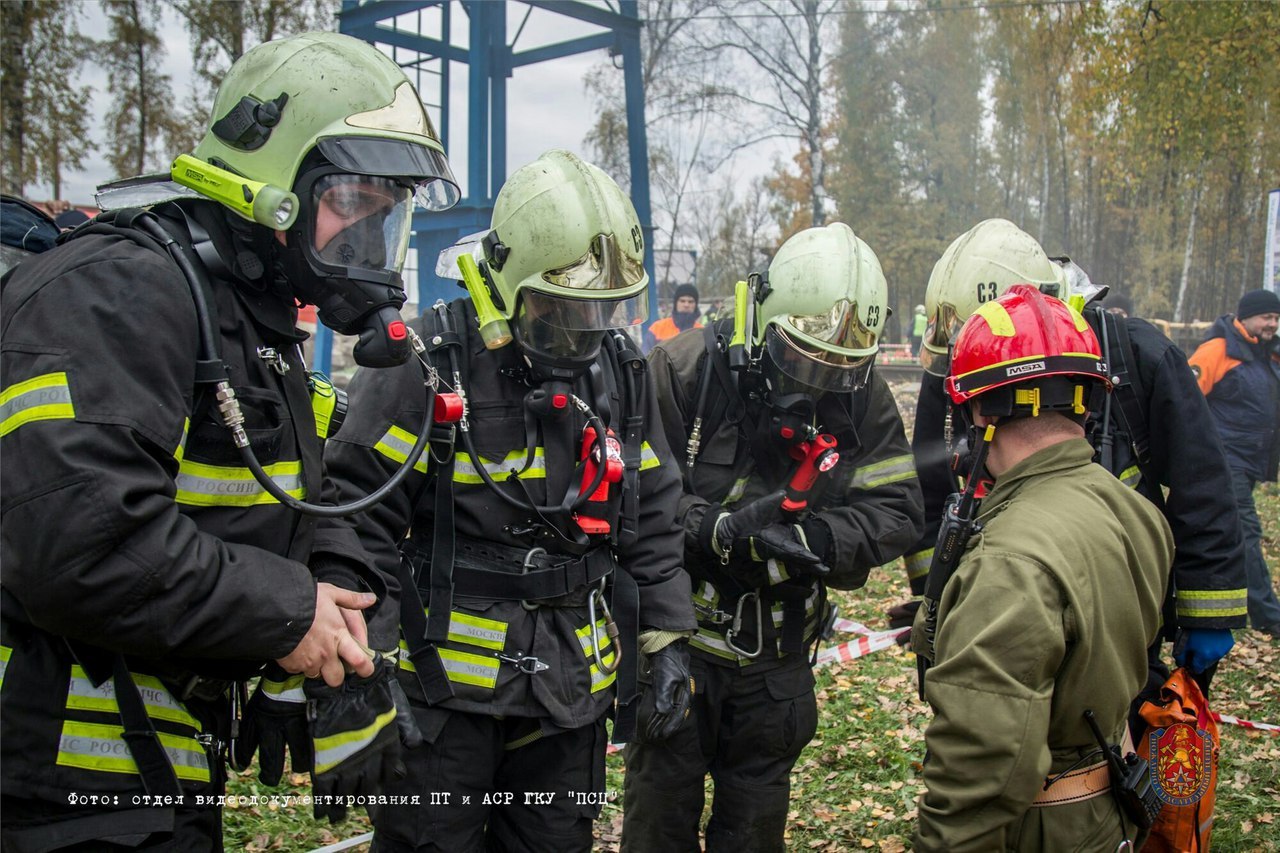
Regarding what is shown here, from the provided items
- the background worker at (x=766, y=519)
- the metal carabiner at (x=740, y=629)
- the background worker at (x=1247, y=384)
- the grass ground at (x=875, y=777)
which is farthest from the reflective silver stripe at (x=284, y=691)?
the background worker at (x=1247, y=384)

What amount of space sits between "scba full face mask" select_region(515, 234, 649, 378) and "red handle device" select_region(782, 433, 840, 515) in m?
0.97

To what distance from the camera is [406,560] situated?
115 inches

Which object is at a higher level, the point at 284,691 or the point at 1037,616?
the point at 1037,616

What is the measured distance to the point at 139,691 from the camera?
190cm

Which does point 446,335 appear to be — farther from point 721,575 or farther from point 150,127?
point 150,127

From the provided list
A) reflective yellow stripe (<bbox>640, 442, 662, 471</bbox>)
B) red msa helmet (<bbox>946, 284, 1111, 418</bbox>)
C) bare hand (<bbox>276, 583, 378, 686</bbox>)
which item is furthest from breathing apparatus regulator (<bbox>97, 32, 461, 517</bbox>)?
red msa helmet (<bbox>946, 284, 1111, 418</bbox>)

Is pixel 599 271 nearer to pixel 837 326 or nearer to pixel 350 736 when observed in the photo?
pixel 837 326

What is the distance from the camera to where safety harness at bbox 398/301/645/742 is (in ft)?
9.06

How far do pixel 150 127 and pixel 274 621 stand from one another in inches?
577

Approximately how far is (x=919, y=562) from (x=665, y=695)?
1602 mm

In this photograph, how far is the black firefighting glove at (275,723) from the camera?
7.02 feet

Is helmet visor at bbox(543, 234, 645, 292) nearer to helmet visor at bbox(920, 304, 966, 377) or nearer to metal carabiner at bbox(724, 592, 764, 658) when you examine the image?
metal carabiner at bbox(724, 592, 764, 658)

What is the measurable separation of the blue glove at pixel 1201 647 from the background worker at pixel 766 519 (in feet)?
3.27

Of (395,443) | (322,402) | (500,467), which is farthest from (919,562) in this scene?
(322,402)
